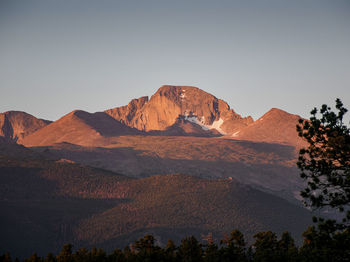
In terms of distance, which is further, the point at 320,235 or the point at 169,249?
the point at 169,249

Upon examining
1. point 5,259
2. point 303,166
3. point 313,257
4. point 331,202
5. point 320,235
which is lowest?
point 5,259

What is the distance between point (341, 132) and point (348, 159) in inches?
83.8

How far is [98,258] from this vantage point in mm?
78500

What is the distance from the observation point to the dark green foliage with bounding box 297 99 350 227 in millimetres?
36375

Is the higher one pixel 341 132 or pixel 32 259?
pixel 341 132

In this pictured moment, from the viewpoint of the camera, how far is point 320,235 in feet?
120

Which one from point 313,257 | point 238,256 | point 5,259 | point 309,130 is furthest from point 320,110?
point 5,259

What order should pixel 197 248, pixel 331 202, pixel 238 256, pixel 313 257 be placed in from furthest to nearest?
1. pixel 197 248
2. pixel 238 256
3. pixel 313 257
4. pixel 331 202

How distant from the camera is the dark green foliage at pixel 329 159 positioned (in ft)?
119

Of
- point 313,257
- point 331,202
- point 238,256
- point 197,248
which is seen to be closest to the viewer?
point 331,202

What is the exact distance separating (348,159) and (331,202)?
326 centimetres

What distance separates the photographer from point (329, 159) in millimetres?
37406

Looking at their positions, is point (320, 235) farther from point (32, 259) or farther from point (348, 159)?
point (32, 259)

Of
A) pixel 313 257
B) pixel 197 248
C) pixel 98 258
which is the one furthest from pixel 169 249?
pixel 313 257
